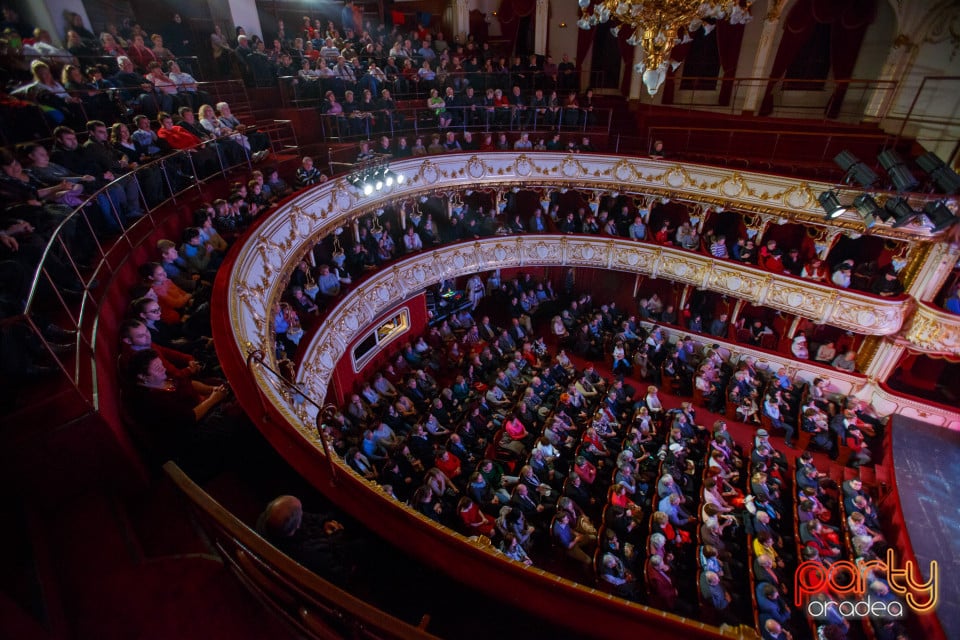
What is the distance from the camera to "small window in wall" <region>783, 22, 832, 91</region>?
11.0 metres

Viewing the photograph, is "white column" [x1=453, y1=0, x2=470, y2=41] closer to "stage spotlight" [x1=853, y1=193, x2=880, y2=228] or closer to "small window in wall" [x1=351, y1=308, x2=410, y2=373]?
"small window in wall" [x1=351, y1=308, x2=410, y2=373]

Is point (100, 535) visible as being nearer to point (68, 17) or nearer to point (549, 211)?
point (68, 17)

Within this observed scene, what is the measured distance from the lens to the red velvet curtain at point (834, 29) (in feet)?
32.9

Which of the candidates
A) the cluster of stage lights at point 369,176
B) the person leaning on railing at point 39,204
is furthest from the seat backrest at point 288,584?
the cluster of stage lights at point 369,176

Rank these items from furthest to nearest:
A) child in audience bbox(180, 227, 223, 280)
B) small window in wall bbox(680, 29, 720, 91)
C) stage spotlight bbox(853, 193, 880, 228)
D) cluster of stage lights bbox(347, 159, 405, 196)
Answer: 1. small window in wall bbox(680, 29, 720, 91)
2. cluster of stage lights bbox(347, 159, 405, 196)
3. stage spotlight bbox(853, 193, 880, 228)
4. child in audience bbox(180, 227, 223, 280)

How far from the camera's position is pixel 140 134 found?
241 inches

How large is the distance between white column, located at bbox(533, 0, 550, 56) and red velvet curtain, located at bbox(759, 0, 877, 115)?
687 centimetres

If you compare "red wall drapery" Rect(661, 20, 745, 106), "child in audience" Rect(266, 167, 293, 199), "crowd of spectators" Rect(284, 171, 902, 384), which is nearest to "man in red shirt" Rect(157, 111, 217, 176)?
"child in audience" Rect(266, 167, 293, 199)

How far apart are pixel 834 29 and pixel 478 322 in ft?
36.8

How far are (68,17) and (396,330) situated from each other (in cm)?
913

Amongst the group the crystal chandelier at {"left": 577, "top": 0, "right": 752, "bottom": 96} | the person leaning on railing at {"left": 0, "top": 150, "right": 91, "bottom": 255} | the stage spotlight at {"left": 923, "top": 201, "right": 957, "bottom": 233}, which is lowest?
the stage spotlight at {"left": 923, "top": 201, "right": 957, "bottom": 233}

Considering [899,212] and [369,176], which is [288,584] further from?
[899,212]

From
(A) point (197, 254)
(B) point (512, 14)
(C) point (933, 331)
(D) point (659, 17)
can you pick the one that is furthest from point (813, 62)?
(A) point (197, 254)

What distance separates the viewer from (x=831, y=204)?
8.54 meters
